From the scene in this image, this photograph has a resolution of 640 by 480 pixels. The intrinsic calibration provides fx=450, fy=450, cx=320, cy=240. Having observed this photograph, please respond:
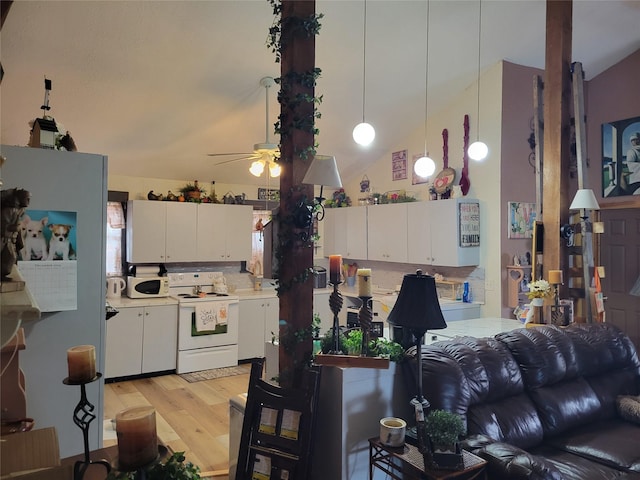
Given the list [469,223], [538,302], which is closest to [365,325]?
[538,302]

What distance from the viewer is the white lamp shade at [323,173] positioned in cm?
228

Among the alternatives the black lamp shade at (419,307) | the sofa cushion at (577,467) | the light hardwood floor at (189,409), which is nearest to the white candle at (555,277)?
the sofa cushion at (577,467)

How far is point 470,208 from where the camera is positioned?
4.94 meters

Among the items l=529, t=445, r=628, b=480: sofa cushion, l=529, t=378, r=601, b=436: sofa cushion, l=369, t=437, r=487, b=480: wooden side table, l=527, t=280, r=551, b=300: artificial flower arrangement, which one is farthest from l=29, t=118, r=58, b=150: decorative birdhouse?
l=527, t=280, r=551, b=300: artificial flower arrangement

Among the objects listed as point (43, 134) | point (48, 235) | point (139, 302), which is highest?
point (43, 134)

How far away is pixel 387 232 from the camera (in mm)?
5848

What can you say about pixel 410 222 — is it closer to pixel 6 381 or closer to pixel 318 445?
pixel 318 445

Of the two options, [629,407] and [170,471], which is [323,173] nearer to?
[170,471]

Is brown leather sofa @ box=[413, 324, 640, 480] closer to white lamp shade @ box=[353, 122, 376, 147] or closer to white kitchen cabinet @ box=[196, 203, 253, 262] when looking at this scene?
white lamp shade @ box=[353, 122, 376, 147]

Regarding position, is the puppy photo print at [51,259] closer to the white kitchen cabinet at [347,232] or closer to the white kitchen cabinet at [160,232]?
the white kitchen cabinet at [160,232]

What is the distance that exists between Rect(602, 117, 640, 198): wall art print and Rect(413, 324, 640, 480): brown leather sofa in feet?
8.60

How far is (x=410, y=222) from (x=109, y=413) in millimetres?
3784

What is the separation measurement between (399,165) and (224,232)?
2.51m

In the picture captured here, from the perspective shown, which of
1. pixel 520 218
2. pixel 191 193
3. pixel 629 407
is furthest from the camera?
pixel 191 193
